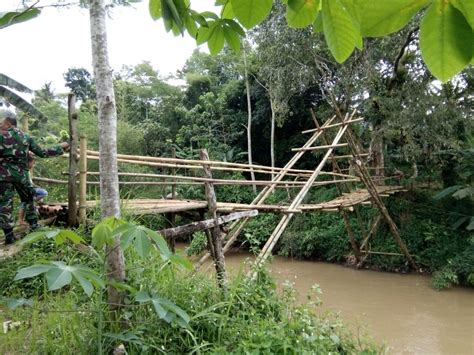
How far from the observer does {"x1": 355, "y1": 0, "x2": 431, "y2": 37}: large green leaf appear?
1.15 ft

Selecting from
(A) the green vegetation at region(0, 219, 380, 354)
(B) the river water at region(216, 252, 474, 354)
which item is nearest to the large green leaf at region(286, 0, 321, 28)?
(A) the green vegetation at region(0, 219, 380, 354)

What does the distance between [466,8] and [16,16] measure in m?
0.69

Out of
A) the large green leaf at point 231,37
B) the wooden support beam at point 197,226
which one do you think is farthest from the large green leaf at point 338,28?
the wooden support beam at point 197,226

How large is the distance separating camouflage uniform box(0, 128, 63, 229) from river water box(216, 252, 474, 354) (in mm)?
2000

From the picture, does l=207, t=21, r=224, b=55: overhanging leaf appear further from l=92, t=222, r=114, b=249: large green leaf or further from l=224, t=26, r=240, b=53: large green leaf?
l=92, t=222, r=114, b=249: large green leaf

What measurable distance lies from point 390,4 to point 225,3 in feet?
1.57

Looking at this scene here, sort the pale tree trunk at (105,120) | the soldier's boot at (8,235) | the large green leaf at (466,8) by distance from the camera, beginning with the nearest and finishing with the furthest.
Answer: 1. the large green leaf at (466,8)
2. the pale tree trunk at (105,120)
3. the soldier's boot at (8,235)

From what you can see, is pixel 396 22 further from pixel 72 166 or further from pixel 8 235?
pixel 8 235

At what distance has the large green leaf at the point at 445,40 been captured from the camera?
0.36 m

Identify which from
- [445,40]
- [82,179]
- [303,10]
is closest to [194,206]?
[82,179]

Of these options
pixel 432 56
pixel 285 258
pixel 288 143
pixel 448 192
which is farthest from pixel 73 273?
pixel 288 143

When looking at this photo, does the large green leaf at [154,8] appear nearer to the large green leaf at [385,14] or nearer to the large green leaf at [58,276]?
the large green leaf at [385,14]

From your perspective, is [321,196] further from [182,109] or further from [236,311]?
[236,311]

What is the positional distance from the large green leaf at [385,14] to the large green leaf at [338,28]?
114 millimetres
